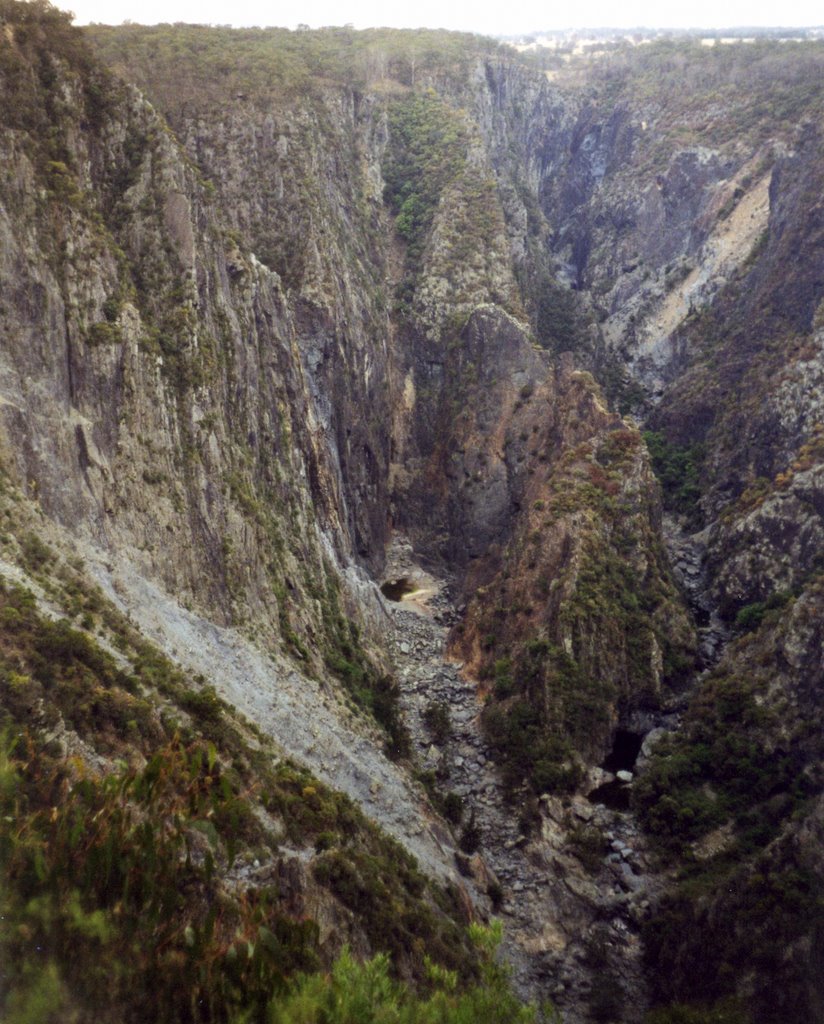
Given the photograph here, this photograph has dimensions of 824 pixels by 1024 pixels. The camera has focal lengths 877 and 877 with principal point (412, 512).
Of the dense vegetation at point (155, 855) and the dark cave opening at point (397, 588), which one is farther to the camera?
the dark cave opening at point (397, 588)

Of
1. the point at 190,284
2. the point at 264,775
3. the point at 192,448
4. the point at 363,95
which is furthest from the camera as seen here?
the point at 363,95

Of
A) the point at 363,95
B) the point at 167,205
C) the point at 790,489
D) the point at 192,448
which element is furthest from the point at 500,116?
the point at 192,448

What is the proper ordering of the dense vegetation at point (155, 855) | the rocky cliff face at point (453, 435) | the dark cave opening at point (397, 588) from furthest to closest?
the dark cave opening at point (397, 588) < the rocky cliff face at point (453, 435) < the dense vegetation at point (155, 855)

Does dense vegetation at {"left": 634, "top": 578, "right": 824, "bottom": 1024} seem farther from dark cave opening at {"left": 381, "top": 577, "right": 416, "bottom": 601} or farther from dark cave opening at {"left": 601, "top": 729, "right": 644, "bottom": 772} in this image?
dark cave opening at {"left": 381, "top": 577, "right": 416, "bottom": 601}

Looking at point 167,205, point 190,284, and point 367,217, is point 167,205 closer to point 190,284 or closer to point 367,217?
point 190,284

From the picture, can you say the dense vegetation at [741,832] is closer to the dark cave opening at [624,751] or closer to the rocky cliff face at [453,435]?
the rocky cliff face at [453,435]

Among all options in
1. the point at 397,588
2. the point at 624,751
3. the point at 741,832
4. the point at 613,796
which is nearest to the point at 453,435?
the point at 397,588

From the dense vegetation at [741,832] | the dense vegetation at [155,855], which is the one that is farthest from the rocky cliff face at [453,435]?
the dense vegetation at [155,855]
